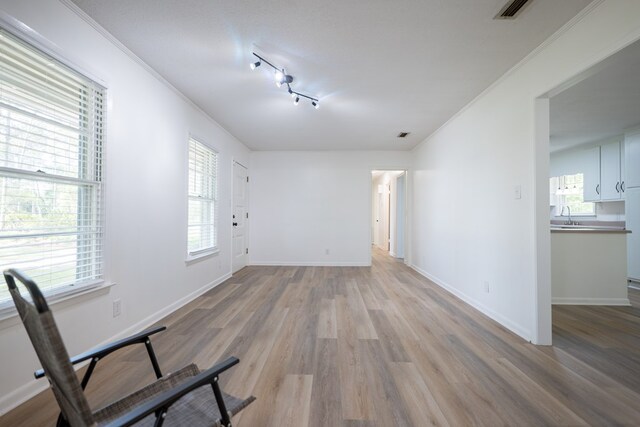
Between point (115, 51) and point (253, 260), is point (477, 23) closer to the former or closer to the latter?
point (115, 51)

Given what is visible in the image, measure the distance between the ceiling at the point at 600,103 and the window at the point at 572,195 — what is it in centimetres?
80

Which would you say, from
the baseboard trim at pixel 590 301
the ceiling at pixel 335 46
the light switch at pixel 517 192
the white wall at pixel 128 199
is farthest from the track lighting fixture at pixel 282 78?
the baseboard trim at pixel 590 301

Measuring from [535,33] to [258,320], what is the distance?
351 centimetres

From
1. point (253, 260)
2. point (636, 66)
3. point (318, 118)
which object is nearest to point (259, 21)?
point (318, 118)

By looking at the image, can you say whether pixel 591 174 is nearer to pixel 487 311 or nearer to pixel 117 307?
pixel 487 311

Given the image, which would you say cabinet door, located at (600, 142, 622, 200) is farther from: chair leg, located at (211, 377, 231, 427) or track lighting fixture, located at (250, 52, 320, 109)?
chair leg, located at (211, 377, 231, 427)

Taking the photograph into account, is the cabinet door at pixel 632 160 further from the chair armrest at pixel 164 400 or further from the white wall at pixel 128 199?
the white wall at pixel 128 199

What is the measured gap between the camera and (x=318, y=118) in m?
3.81

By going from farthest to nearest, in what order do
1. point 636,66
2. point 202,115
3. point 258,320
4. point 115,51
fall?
point 202,115 → point 258,320 → point 636,66 → point 115,51

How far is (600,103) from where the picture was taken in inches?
125

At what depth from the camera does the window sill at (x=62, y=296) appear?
1.40m

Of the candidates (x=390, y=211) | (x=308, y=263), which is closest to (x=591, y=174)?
(x=390, y=211)

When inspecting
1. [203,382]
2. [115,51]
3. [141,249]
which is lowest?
[203,382]

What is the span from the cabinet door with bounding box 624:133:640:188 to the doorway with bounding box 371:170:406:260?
3460mm
